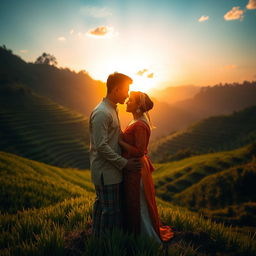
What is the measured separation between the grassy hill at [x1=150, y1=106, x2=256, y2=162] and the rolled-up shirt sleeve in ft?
204

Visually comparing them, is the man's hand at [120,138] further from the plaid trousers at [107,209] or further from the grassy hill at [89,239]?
the grassy hill at [89,239]

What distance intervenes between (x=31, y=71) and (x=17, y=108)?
74734mm

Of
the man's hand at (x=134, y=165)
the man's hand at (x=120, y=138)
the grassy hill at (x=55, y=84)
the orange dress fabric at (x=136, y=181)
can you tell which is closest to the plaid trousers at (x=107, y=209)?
the orange dress fabric at (x=136, y=181)

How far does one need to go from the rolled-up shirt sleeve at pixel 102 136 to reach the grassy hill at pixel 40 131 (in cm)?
4171

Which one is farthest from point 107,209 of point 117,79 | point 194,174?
point 194,174

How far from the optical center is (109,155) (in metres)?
2.86

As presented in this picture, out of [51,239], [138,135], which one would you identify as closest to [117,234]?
[51,239]

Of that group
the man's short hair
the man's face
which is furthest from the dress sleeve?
the man's short hair

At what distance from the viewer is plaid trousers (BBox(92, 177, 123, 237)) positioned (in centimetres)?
307

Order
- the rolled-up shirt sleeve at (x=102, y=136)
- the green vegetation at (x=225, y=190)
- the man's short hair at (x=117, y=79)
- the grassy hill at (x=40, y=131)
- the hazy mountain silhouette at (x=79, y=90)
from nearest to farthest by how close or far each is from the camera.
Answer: the rolled-up shirt sleeve at (x=102, y=136) < the man's short hair at (x=117, y=79) < the green vegetation at (x=225, y=190) < the grassy hill at (x=40, y=131) < the hazy mountain silhouette at (x=79, y=90)

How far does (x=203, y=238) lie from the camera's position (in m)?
3.88

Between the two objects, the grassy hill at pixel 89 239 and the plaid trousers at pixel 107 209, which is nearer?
the grassy hill at pixel 89 239

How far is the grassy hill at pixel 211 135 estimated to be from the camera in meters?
67.6

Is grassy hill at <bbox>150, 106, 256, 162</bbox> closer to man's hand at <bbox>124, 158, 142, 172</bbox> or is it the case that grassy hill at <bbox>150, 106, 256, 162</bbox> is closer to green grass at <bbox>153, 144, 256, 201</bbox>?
green grass at <bbox>153, 144, 256, 201</bbox>
